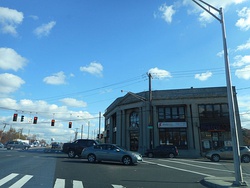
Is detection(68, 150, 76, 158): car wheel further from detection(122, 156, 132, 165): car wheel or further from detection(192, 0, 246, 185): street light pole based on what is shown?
detection(192, 0, 246, 185): street light pole

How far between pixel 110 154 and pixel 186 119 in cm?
1996

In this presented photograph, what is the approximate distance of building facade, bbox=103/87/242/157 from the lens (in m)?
33.9

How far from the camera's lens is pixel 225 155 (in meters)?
24.2

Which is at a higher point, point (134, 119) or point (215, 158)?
point (134, 119)

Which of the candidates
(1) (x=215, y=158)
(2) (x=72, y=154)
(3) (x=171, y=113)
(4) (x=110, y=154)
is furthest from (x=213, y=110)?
(4) (x=110, y=154)

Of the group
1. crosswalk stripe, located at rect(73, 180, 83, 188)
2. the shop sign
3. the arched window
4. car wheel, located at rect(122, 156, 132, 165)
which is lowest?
crosswalk stripe, located at rect(73, 180, 83, 188)

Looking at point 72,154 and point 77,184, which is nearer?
point 77,184

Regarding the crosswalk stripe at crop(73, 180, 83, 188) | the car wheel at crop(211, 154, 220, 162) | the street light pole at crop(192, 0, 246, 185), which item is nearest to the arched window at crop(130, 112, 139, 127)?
the car wheel at crop(211, 154, 220, 162)

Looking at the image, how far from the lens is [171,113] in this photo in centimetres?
3644

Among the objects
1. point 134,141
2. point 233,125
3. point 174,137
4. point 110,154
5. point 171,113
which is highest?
point 171,113

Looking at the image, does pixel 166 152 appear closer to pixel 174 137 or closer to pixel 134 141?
pixel 174 137

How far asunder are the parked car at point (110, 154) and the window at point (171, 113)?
740 inches

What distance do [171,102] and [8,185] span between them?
29717mm

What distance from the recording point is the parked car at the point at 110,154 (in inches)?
691
